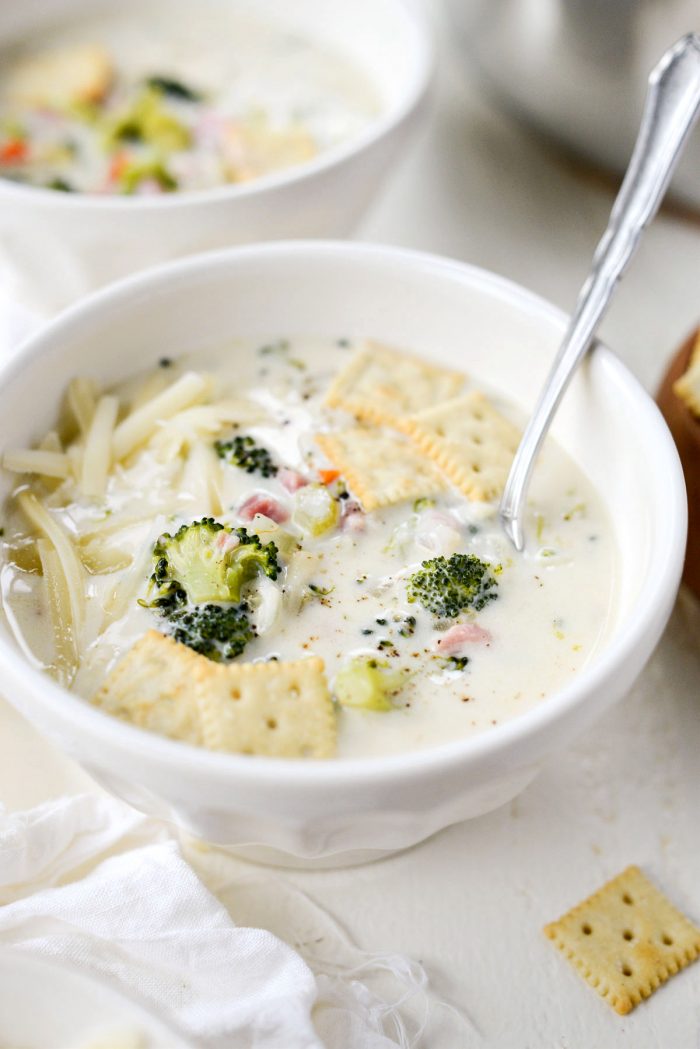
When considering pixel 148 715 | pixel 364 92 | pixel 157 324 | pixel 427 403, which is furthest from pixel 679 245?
pixel 148 715

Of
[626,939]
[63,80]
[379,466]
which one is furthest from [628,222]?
[63,80]

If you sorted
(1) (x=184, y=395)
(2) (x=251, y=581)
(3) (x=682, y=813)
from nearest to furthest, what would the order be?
(2) (x=251, y=581)
(3) (x=682, y=813)
(1) (x=184, y=395)

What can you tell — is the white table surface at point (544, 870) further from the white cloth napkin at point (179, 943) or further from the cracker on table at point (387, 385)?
the cracker on table at point (387, 385)

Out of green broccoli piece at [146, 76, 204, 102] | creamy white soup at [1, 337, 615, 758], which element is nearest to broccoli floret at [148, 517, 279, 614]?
creamy white soup at [1, 337, 615, 758]

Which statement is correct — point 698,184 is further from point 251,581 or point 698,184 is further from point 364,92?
point 251,581

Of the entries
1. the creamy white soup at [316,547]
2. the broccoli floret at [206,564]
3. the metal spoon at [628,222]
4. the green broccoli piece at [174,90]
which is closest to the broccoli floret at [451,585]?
the creamy white soup at [316,547]

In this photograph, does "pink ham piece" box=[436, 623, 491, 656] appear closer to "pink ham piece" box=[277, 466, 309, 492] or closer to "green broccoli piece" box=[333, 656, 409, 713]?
"green broccoli piece" box=[333, 656, 409, 713]
